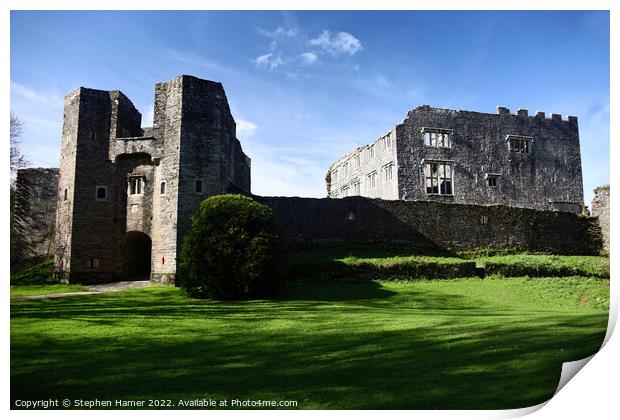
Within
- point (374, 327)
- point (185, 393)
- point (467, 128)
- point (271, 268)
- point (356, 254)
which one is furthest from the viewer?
point (467, 128)

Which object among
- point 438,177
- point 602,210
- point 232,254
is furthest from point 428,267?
point 438,177

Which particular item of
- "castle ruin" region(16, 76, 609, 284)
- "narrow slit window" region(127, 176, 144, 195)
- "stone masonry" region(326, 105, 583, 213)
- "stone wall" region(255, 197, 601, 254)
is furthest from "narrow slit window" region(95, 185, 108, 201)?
"stone masonry" region(326, 105, 583, 213)

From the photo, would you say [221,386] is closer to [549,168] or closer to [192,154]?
[192,154]

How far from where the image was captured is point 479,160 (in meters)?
29.9

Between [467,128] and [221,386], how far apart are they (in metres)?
27.5

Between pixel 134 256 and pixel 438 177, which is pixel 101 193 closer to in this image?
pixel 134 256

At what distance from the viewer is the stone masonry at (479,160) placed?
94.5 feet

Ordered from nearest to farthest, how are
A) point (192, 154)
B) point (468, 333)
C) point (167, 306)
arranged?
point (468, 333) < point (167, 306) < point (192, 154)

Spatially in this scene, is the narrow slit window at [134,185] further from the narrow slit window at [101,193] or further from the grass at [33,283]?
the grass at [33,283]

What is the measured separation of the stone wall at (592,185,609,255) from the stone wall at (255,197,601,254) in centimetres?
88

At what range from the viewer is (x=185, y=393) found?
5996mm

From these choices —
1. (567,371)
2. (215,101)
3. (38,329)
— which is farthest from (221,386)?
(215,101)

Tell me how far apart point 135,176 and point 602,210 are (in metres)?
21.4

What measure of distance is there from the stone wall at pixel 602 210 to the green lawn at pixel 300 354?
1037cm
